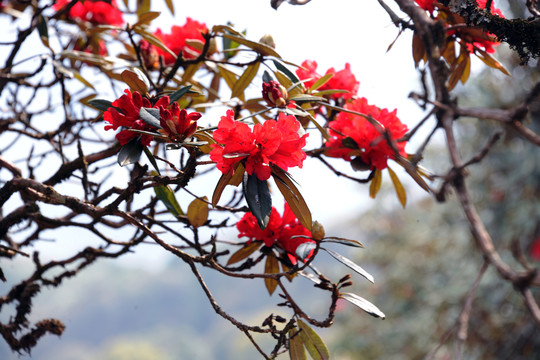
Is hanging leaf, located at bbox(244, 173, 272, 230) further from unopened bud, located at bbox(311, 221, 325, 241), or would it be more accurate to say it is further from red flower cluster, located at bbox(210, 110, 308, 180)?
unopened bud, located at bbox(311, 221, 325, 241)

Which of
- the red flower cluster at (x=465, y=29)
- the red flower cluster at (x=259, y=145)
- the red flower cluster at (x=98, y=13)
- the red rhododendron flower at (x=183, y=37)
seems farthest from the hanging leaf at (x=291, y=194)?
the red flower cluster at (x=98, y=13)

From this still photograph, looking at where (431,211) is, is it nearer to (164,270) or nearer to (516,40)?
(516,40)

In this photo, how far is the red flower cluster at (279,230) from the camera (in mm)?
851

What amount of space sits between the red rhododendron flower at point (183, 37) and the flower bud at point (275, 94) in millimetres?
389

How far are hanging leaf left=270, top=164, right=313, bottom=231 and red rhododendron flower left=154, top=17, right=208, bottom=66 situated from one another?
0.54m

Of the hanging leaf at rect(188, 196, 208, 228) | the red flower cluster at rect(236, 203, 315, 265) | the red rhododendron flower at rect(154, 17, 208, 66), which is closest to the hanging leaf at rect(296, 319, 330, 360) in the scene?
the red flower cluster at rect(236, 203, 315, 265)

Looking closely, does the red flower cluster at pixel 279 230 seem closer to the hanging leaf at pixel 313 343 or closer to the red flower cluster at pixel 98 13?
the hanging leaf at pixel 313 343

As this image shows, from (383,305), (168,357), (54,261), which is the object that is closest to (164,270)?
(168,357)

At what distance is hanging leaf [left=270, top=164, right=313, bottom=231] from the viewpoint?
698 mm

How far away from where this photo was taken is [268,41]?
3.07 ft

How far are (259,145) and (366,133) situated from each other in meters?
0.27

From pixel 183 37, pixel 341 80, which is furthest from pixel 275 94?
pixel 183 37

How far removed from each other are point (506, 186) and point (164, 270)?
22.0 m

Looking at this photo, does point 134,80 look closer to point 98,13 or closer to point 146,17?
point 146,17
